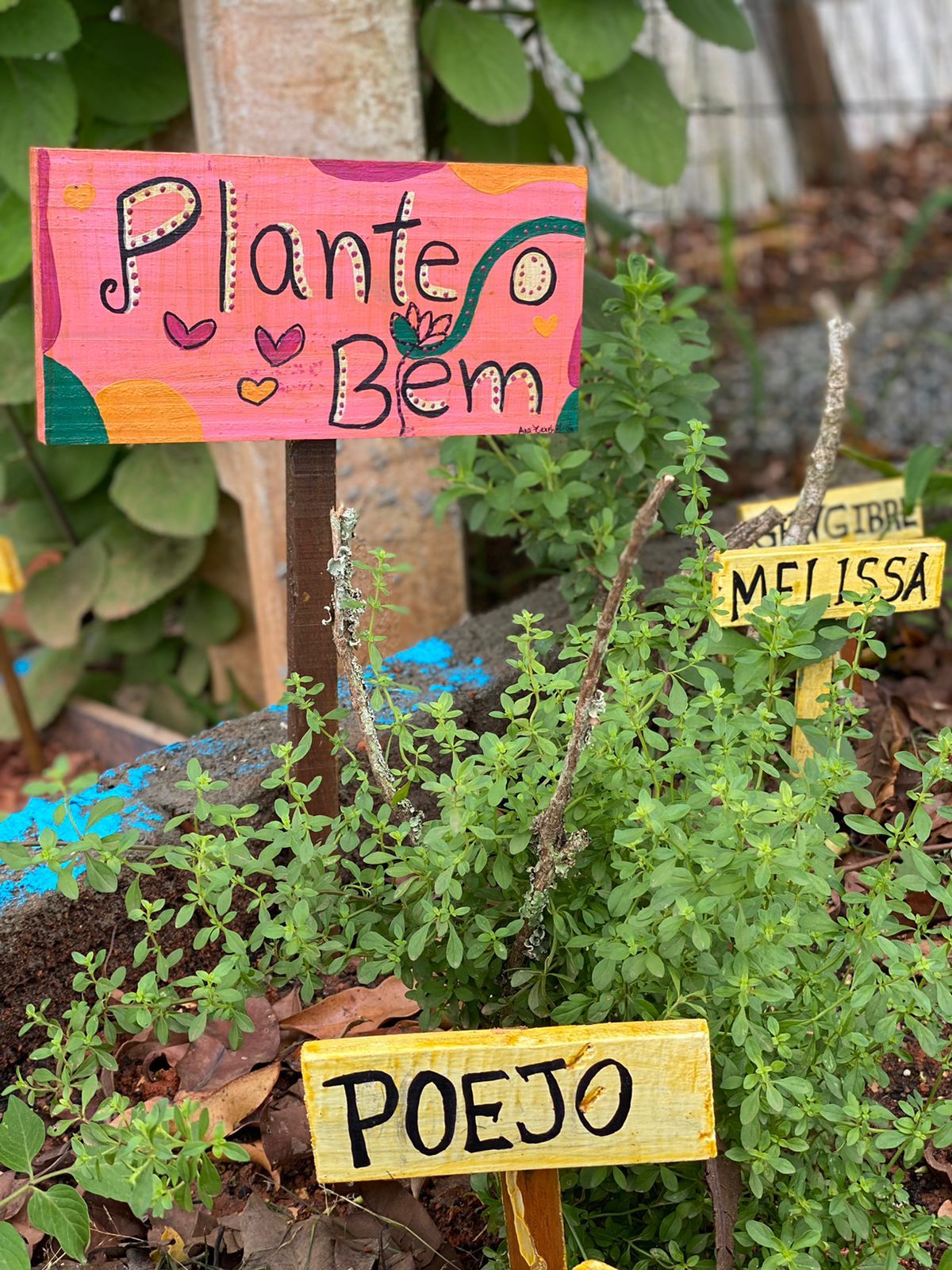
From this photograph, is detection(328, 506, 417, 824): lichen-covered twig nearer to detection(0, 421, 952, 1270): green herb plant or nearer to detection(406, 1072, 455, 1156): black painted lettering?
detection(0, 421, 952, 1270): green herb plant

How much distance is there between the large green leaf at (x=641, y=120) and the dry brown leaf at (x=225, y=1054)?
4.46 ft

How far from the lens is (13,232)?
77.8 inches

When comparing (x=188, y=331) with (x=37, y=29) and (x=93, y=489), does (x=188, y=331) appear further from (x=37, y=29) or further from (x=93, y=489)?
(x=93, y=489)

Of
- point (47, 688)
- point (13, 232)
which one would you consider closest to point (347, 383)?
point (13, 232)

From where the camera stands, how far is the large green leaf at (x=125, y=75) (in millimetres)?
2084

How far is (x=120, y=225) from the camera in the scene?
124 centimetres

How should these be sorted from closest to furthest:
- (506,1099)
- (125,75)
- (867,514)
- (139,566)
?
(506,1099)
(867,514)
(125,75)
(139,566)

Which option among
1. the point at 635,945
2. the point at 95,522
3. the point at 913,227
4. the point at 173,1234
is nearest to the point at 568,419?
the point at 635,945

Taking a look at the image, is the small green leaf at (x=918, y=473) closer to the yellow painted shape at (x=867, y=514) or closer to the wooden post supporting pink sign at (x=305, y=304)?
the yellow painted shape at (x=867, y=514)

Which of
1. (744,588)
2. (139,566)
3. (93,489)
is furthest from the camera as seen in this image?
(93,489)

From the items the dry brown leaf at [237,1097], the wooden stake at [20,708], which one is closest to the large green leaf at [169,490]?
the wooden stake at [20,708]

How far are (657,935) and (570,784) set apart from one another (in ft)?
0.45

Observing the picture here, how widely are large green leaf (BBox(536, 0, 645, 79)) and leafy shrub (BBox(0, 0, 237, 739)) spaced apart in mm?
663

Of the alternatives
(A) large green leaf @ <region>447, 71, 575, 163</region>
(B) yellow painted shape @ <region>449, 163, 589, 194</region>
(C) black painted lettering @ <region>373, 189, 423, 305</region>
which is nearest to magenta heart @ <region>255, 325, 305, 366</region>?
(C) black painted lettering @ <region>373, 189, 423, 305</region>
